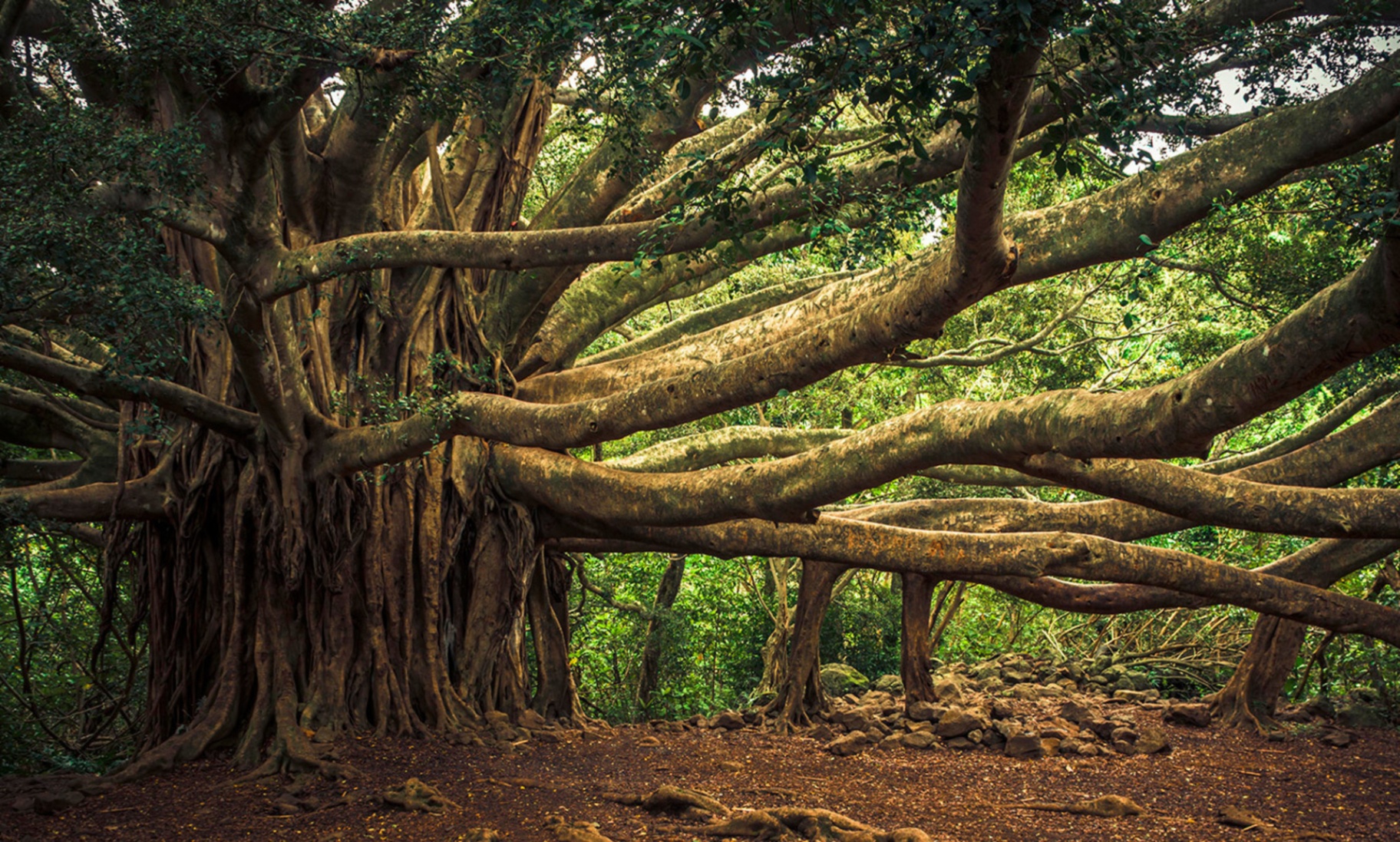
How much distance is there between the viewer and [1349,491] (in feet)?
17.6

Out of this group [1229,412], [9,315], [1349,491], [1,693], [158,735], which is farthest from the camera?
[1,693]

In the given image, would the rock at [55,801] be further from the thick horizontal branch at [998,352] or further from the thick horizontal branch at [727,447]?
the thick horizontal branch at [998,352]

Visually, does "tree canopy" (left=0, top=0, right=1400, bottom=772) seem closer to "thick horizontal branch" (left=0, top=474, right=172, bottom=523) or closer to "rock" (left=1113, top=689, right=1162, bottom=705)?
"thick horizontal branch" (left=0, top=474, right=172, bottom=523)

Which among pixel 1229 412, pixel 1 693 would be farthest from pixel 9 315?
pixel 1 693

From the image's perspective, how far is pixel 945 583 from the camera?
1418 cm

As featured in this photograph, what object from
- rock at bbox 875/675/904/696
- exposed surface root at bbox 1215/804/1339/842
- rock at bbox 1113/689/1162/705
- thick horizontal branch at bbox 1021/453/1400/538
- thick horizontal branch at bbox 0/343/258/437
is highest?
thick horizontal branch at bbox 0/343/258/437

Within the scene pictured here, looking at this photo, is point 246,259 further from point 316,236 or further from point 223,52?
point 316,236

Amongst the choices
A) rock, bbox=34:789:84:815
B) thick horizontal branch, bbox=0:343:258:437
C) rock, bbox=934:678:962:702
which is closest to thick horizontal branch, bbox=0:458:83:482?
thick horizontal branch, bbox=0:343:258:437

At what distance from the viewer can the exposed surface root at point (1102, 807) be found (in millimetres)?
5820

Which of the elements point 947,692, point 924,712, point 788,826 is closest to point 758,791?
point 788,826

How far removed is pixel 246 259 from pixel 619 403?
2081 mm

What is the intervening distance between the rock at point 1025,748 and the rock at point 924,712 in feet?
2.41

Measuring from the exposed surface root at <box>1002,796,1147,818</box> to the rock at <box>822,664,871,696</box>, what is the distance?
5.97 m

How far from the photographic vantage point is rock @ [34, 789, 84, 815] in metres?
5.33
